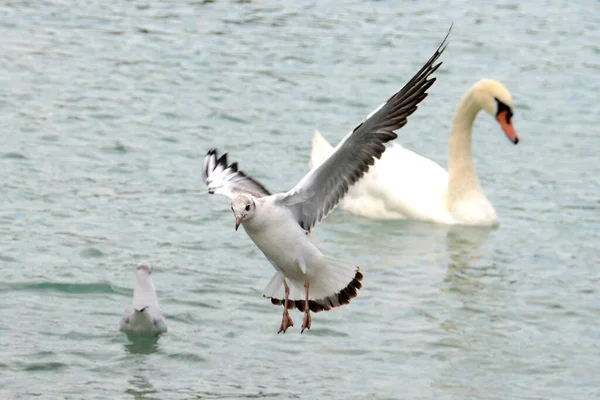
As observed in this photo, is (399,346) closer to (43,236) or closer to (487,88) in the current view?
(43,236)

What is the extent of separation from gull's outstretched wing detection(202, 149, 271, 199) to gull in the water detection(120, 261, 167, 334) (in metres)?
1.03

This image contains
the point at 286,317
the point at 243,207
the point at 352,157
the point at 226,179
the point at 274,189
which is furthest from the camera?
the point at 274,189

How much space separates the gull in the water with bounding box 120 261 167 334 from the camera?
340 inches

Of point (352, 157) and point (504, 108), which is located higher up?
point (504, 108)

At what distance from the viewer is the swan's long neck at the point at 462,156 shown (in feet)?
39.3

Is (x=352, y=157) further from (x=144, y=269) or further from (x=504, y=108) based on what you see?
(x=504, y=108)

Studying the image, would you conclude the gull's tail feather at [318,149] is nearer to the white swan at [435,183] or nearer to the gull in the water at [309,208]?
the white swan at [435,183]

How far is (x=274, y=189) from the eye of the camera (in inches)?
476

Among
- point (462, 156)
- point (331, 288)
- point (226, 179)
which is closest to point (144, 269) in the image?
point (226, 179)

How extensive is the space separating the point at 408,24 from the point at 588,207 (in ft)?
21.1

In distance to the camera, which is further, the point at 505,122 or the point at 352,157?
the point at 505,122

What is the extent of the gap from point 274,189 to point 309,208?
4328 millimetres

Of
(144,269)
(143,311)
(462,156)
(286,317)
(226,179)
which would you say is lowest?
(143,311)

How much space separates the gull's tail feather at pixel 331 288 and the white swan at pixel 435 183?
395 cm
